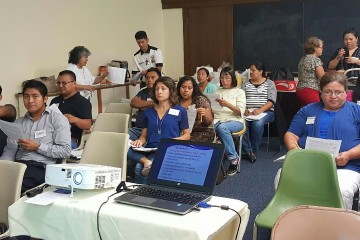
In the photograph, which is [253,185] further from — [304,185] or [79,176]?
[79,176]

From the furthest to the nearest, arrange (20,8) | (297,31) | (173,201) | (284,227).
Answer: (297,31) < (20,8) < (173,201) < (284,227)

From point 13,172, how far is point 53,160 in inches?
28.2

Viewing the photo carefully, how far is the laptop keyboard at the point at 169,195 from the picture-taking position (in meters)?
1.88

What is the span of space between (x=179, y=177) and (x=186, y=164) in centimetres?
7

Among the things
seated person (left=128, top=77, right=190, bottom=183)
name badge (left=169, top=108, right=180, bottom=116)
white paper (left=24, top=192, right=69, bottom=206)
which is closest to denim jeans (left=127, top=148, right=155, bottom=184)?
seated person (left=128, top=77, right=190, bottom=183)

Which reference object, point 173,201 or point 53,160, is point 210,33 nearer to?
point 53,160

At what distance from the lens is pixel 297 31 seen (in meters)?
7.12

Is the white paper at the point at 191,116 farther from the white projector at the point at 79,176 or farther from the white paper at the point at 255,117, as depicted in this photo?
the white projector at the point at 79,176

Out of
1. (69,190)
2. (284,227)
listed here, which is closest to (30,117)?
(69,190)

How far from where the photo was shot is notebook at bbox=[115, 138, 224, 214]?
6.22 ft

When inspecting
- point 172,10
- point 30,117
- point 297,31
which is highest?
point 172,10

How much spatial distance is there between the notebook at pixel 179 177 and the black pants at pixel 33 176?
45.1 inches

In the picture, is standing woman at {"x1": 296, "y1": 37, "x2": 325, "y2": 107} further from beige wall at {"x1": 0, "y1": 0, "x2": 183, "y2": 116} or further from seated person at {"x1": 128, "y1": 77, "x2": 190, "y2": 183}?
beige wall at {"x1": 0, "y1": 0, "x2": 183, "y2": 116}

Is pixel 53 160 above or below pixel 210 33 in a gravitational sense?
below
